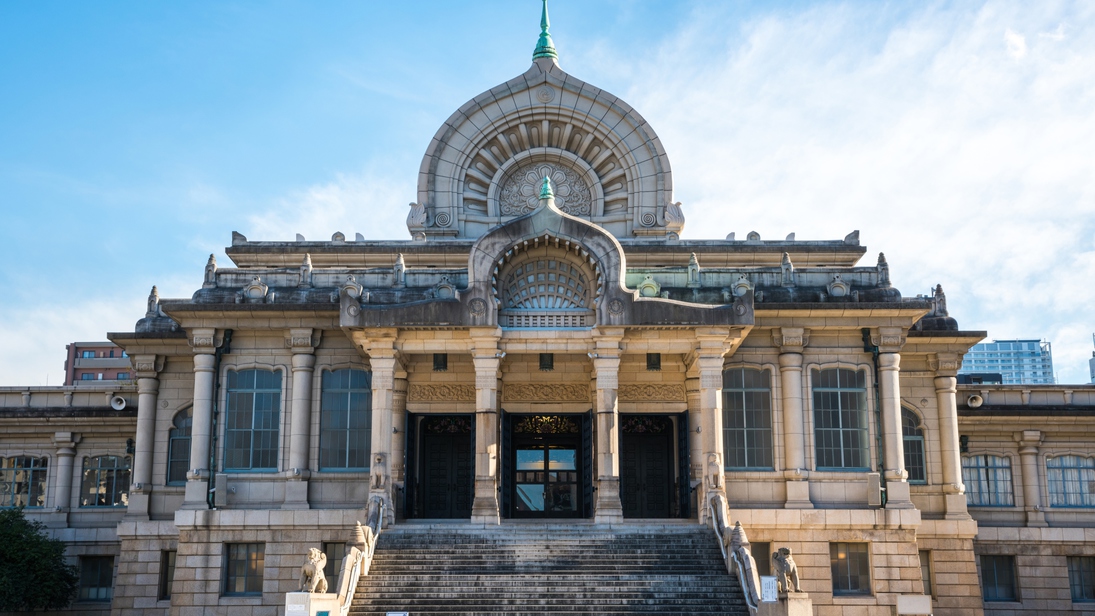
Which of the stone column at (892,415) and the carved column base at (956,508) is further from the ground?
the stone column at (892,415)

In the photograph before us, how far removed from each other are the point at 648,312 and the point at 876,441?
7.94 m

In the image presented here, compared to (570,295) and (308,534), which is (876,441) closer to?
(570,295)

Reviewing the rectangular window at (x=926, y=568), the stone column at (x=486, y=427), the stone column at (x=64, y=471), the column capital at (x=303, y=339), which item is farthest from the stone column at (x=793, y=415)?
the stone column at (x=64, y=471)

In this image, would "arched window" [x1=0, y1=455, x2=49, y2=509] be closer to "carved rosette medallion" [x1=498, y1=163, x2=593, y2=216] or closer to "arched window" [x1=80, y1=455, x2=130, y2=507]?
"arched window" [x1=80, y1=455, x2=130, y2=507]

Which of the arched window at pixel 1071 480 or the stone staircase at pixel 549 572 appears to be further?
the arched window at pixel 1071 480

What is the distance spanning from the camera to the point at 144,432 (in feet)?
104

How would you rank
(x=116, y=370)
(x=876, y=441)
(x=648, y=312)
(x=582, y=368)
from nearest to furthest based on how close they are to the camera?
(x=648, y=312)
(x=876, y=441)
(x=582, y=368)
(x=116, y=370)

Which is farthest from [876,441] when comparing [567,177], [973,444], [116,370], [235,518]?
[116,370]

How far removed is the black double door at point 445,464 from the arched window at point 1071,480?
1977 cm

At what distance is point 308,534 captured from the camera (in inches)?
1126

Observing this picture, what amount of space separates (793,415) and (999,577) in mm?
10707

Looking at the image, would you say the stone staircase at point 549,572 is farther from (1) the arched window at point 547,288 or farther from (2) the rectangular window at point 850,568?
(1) the arched window at point 547,288

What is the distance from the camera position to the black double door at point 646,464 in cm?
3181

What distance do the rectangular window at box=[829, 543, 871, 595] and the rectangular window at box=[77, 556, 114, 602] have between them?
23286 millimetres
